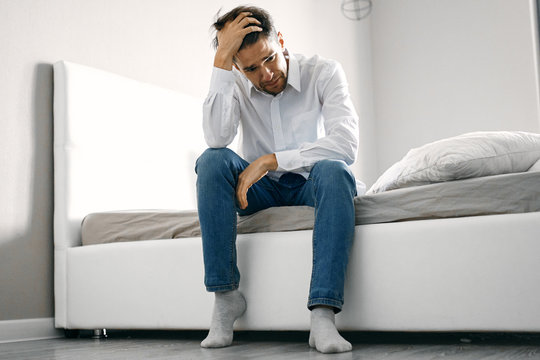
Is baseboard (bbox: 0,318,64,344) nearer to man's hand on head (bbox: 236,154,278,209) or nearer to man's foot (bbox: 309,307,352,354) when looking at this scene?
man's hand on head (bbox: 236,154,278,209)

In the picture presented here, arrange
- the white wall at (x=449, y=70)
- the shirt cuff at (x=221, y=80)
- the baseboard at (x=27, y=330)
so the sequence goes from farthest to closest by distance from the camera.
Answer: the white wall at (x=449, y=70), the baseboard at (x=27, y=330), the shirt cuff at (x=221, y=80)

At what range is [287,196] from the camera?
181 centimetres

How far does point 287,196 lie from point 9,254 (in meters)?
0.99

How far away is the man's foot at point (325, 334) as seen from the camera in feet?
4.51

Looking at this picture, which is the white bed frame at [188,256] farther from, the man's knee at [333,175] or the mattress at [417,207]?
the man's knee at [333,175]

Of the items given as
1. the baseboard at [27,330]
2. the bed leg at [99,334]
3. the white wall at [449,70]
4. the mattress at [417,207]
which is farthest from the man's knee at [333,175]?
the white wall at [449,70]

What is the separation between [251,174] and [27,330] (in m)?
1.03

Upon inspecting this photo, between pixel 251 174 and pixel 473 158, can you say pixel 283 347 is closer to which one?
pixel 251 174

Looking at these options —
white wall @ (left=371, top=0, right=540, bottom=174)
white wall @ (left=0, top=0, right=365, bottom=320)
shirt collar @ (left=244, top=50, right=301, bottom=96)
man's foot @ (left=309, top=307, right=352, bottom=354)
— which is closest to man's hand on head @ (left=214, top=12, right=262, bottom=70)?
shirt collar @ (left=244, top=50, right=301, bottom=96)

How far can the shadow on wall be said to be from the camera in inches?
82.8

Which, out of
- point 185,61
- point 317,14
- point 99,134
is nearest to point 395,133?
point 317,14

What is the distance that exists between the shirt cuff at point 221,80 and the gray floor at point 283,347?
708 mm

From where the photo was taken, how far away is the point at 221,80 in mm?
1789

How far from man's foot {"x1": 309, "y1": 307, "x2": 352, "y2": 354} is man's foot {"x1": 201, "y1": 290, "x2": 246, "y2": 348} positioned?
9.7 inches
